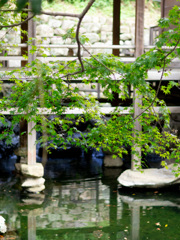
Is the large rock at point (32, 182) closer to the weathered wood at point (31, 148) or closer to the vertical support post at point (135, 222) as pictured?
the weathered wood at point (31, 148)

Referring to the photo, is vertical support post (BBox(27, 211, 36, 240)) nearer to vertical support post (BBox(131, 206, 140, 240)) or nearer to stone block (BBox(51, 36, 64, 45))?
vertical support post (BBox(131, 206, 140, 240))

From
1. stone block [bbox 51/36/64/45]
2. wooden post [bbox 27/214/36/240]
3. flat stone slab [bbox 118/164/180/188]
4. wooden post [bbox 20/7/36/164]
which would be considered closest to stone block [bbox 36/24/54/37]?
stone block [bbox 51/36/64/45]

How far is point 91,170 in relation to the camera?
1270 centimetres

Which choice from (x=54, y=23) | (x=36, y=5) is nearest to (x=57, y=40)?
(x=54, y=23)

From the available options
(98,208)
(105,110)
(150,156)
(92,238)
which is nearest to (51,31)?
(150,156)

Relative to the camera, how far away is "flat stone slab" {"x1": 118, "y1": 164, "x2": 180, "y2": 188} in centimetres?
976

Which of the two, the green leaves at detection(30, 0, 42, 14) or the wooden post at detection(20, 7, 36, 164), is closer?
the green leaves at detection(30, 0, 42, 14)

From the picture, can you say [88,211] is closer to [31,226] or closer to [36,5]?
[31,226]

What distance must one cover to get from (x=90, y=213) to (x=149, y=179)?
2210 millimetres

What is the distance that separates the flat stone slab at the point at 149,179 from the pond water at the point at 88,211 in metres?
0.25

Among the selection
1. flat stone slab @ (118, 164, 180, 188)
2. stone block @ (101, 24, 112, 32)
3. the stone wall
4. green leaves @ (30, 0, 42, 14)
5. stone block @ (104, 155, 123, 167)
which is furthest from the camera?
stone block @ (101, 24, 112, 32)

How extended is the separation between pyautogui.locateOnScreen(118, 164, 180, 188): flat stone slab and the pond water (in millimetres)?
252

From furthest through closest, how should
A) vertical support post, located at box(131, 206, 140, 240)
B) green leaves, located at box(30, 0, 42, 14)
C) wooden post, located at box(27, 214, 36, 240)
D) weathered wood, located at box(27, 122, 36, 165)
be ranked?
weathered wood, located at box(27, 122, 36, 165)
vertical support post, located at box(131, 206, 140, 240)
wooden post, located at box(27, 214, 36, 240)
green leaves, located at box(30, 0, 42, 14)

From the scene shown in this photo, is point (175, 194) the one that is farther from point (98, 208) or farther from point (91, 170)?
point (91, 170)
